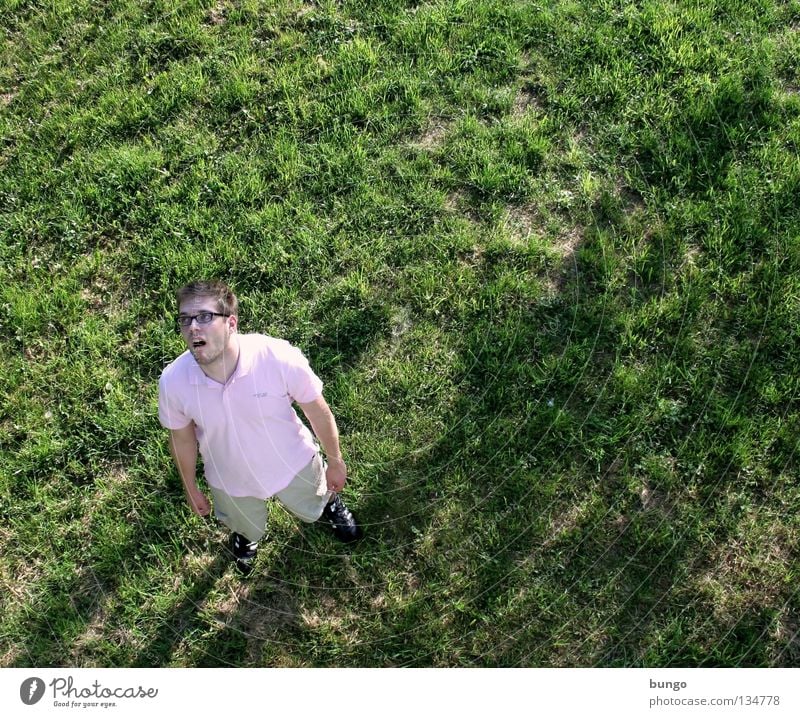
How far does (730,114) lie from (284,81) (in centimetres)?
371

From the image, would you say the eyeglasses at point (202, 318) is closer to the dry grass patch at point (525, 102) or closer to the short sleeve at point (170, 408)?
the short sleeve at point (170, 408)

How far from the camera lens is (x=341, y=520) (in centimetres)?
528

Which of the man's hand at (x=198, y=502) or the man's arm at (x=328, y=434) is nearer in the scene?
the man's arm at (x=328, y=434)

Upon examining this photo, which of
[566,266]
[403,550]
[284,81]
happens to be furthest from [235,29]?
[403,550]

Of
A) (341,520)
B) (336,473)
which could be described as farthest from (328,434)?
(341,520)

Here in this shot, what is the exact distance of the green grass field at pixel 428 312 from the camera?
515 cm

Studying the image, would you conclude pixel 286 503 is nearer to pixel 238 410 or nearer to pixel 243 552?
pixel 243 552

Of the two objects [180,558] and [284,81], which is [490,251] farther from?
[180,558]

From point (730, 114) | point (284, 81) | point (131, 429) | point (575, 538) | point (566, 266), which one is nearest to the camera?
point (575, 538)

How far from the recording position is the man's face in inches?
160

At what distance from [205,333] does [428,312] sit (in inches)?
90.5

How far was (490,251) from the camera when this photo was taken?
6238mm

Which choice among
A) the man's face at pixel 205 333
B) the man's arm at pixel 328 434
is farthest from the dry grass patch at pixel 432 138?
the man's face at pixel 205 333
